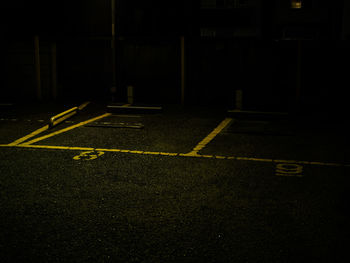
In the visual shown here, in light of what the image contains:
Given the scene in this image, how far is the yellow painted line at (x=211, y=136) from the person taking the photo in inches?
302

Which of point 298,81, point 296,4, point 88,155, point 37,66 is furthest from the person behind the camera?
point 296,4

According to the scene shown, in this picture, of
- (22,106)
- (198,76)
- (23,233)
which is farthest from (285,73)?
(23,233)

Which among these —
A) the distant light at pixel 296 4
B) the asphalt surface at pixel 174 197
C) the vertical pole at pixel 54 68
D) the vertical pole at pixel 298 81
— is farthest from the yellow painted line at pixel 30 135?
the distant light at pixel 296 4

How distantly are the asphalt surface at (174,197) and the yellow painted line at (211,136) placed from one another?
0.10 m

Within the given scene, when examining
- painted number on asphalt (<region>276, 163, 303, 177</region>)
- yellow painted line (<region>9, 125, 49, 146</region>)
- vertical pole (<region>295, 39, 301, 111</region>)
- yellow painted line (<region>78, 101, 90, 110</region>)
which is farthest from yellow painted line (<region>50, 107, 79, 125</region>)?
vertical pole (<region>295, 39, 301, 111</region>)

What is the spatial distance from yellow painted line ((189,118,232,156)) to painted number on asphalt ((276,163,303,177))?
1623 millimetres

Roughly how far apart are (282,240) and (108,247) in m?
1.68

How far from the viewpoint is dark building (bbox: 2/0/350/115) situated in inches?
488

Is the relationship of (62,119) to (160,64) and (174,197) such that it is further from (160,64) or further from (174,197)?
(174,197)

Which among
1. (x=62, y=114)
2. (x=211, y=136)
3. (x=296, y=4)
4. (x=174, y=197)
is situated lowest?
(x=174, y=197)

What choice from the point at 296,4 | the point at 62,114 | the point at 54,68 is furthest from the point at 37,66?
the point at 296,4

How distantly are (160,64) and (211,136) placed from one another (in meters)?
5.56

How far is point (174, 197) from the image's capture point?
500 cm

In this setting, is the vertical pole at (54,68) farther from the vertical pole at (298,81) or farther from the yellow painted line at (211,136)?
the vertical pole at (298,81)
